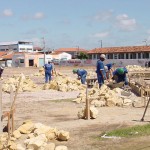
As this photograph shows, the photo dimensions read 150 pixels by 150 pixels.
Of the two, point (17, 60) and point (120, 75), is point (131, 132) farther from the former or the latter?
point (17, 60)

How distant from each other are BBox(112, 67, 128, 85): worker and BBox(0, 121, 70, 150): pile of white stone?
31.1 ft

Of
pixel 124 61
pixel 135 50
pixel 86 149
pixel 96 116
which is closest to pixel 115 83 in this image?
pixel 96 116

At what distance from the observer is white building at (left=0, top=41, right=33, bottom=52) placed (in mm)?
118938

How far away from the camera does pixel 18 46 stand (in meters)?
118

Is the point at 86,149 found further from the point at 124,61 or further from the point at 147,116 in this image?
the point at 124,61

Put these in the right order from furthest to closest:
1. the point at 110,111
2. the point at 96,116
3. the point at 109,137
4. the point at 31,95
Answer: the point at 31,95
the point at 110,111
the point at 96,116
the point at 109,137

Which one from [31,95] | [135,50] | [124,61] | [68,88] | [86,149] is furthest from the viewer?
[135,50]

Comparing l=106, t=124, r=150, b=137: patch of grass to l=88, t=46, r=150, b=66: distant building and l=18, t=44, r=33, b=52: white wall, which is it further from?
l=18, t=44, r=33, b=52: white wall

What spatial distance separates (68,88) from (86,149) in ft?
39.7

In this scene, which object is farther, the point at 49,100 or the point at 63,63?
the point at 63,63

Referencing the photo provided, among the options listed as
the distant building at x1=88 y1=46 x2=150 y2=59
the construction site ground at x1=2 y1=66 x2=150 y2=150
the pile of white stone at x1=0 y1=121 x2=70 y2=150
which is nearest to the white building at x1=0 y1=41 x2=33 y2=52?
the distant building at x1=88 y1=46 x2=150 y2=59

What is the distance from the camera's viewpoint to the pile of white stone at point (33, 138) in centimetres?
721

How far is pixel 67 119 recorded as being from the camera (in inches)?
444

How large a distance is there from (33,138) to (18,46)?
369 ft
